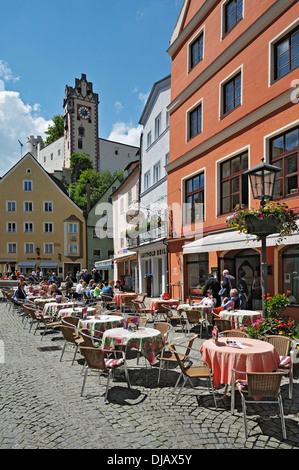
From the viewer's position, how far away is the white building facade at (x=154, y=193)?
21.0m

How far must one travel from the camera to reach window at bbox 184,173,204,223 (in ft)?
53.6

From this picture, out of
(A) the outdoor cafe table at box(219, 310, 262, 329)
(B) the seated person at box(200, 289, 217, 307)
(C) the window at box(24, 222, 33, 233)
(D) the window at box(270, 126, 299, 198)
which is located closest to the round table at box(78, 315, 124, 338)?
(A) the outdoor cafe table at box(219, 310, 262, 329)

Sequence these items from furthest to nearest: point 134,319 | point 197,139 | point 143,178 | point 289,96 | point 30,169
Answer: point 30,169 < point 143,178 < point 197,139 < point 289,96 < point 134,319

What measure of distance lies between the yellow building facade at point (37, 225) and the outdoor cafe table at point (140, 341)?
3720 cm

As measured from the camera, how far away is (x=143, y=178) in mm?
25812

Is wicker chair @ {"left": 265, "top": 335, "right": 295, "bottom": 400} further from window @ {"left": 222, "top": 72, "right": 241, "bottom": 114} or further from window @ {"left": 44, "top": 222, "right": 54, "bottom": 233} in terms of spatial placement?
window @ {"left": 44, "top": 222, "right": 54, "bottom": 233}

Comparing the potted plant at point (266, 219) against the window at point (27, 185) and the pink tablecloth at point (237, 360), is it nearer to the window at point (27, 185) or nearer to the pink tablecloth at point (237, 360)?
the pink tablecloth at point (237, 360)

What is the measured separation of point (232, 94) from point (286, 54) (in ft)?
10.4

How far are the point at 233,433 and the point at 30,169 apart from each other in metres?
43.8

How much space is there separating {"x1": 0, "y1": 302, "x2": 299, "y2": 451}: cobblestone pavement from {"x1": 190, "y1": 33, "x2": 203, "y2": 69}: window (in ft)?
51.4

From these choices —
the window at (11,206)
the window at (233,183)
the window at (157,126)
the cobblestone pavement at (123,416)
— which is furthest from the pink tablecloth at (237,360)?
the window at (11,206)

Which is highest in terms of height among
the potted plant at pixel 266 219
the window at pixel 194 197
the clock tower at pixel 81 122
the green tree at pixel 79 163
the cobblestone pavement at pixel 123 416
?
the clock tower at pixel 81 122
